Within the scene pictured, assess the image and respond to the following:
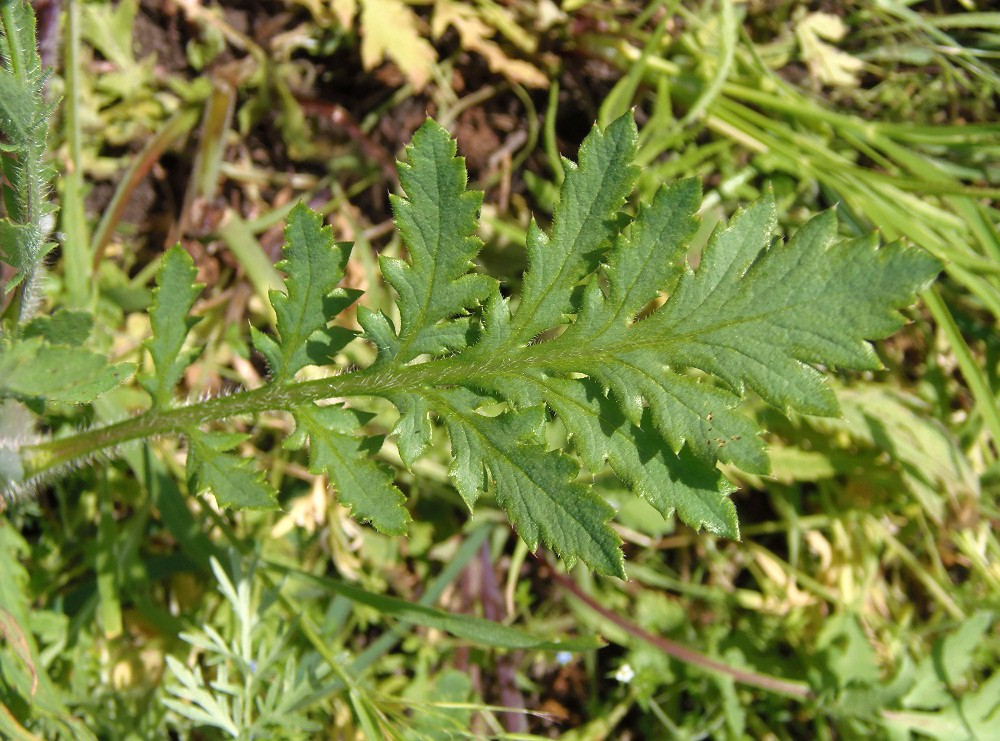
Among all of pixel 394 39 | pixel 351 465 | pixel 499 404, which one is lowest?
pixel 499 404

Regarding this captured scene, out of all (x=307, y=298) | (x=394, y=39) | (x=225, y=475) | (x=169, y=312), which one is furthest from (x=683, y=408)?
(x=394, y=39)

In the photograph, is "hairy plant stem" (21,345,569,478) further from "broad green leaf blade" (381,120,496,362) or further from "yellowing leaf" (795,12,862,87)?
"yellowing leaf" (795,12,862,87)

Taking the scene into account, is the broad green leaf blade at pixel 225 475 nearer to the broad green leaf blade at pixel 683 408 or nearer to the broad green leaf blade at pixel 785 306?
the broad green leaf blade at pixel 683 408

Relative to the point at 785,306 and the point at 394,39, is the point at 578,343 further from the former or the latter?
the point at 394,39

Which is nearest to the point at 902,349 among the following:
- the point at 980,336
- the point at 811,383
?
the point at 980,336

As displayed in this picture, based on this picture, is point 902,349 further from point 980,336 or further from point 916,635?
point 916,635

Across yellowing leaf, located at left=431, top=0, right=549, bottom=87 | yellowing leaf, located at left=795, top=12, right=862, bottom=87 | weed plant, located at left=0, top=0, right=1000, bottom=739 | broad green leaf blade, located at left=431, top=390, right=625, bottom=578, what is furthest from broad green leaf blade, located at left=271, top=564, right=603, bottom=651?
yellowing leaf, located at left=795, top=12, right=862, bottom=87

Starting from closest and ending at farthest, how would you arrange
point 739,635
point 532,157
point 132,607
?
point 132,607 < point 739,635 < point 532,157
